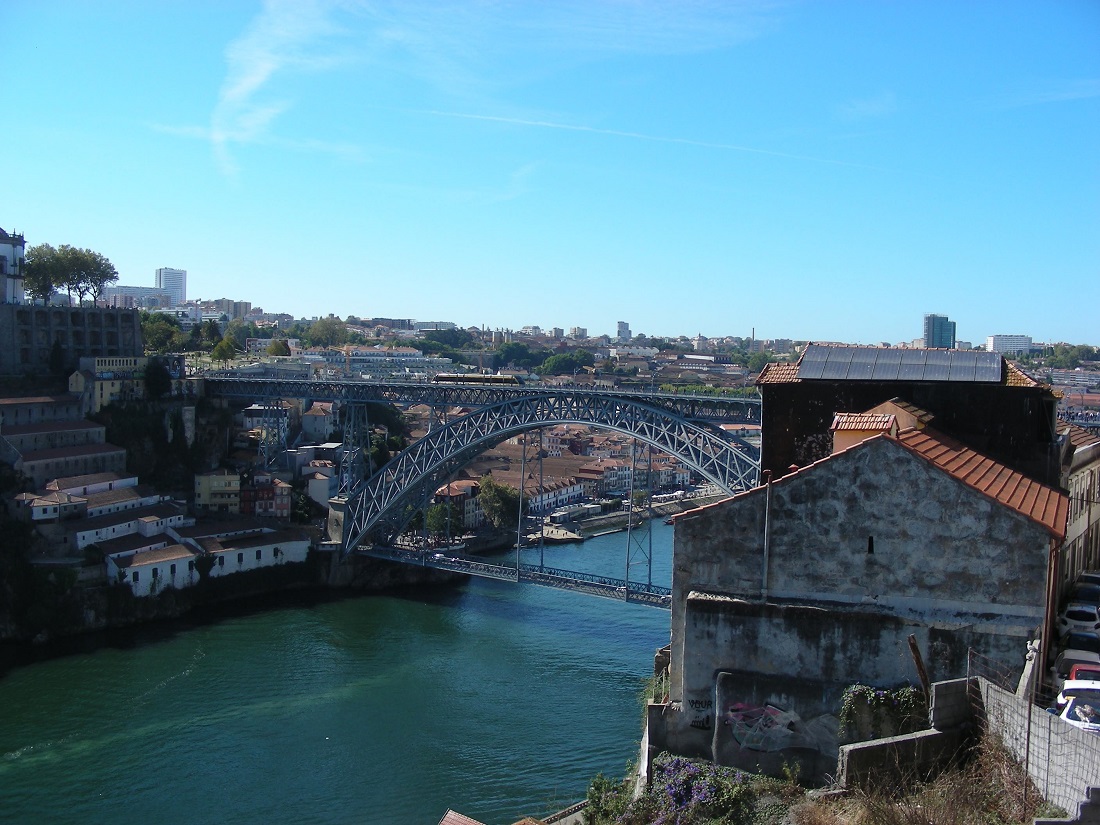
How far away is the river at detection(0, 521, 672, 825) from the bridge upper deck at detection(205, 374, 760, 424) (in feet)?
17.9

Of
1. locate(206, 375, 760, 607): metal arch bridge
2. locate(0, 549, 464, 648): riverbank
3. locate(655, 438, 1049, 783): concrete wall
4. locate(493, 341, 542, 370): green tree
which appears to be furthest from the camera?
locate(493, 341, 542, 370): green tree

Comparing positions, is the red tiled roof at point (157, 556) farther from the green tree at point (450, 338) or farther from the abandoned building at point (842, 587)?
the green tree at point (450, 338)

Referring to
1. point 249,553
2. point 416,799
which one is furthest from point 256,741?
point 249,553

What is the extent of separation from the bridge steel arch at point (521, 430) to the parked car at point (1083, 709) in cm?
1559

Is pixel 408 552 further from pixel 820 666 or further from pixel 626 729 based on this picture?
pixel 820 666

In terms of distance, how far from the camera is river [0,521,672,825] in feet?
52.5

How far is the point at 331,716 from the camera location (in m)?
19.6

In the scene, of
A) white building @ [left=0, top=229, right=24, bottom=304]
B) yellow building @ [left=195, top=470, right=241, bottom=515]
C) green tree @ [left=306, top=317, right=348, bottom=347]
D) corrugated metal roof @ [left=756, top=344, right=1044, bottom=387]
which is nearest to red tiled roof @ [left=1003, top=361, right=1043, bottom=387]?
corrugated metal roof @ [left=756, top=344, right=1044, bottom=387]

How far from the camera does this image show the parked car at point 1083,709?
290 inches

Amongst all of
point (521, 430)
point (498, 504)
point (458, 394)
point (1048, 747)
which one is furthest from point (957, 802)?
point (498, 504)

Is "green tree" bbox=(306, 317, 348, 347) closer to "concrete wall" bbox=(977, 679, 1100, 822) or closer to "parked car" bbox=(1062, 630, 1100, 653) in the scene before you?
"parked car" bbox=(1062, 630, 1100, 653)

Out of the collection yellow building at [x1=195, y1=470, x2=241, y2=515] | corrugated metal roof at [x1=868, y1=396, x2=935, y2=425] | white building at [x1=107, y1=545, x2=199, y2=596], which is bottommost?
white building at [x1=107, y1=545, x2=199, y2=596]

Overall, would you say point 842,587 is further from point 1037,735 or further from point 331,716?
point 331,716

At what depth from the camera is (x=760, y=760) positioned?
9.16m
